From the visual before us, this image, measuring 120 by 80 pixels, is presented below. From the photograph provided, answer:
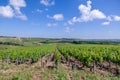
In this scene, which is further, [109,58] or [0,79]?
[109,58]

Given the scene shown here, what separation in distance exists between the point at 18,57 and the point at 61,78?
1920cm

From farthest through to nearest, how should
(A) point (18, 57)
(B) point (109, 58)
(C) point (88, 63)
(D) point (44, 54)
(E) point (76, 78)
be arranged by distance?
(D) point (44, 54), (A) point (18, 57), (B) point (109, 58), (C) point (88, 63), (E) point (76, 78)

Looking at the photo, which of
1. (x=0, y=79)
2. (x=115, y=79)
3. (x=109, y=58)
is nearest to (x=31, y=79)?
(x=0, y=79)

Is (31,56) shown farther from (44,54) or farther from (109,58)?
(109,58)

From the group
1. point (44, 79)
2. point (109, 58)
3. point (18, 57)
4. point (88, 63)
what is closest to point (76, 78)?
point (44, 79)

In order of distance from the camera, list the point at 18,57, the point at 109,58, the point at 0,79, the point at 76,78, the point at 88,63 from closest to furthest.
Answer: the point at 0,79 → the point at 76,78 → the point at 88,63 → the point at 109,58 → the point at 18,57

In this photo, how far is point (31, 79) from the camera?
16781 millimetres

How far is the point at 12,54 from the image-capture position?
117 feet

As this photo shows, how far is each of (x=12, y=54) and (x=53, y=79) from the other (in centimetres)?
2016

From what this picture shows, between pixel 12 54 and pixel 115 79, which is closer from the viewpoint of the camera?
pixel 115 79

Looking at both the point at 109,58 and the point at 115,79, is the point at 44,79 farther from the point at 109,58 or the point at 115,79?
the point at 109,58

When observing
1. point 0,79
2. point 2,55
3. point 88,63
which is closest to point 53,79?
point 0,79

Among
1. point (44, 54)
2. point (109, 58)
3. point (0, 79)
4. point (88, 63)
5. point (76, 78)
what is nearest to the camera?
point (0, 79)

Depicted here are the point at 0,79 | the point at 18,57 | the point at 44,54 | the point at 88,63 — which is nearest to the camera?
the point at 0,79
